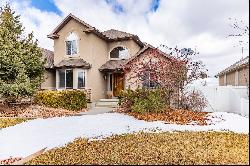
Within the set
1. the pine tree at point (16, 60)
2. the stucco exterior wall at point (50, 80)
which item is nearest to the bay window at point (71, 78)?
the stucco exterior wall at point (50, 80)

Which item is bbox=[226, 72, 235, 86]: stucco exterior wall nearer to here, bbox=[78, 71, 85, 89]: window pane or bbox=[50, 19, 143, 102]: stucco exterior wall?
bbox=[50, 19, 143, 102]: stucco exterior wall

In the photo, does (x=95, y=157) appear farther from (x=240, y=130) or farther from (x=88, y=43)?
(x=88, y=43)

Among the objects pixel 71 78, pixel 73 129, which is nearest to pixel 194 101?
→ pixel 73 129

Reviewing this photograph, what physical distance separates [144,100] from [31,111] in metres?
7.40

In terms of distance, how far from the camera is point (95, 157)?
872cm

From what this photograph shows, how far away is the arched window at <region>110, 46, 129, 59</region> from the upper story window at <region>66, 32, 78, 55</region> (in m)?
3.47

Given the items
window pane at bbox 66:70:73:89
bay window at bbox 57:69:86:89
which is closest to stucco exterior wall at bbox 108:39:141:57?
bay window at bbox 57:69:86:89

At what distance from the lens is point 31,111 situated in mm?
20969

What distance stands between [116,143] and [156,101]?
809 cm

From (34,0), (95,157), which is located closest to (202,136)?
(95,157)

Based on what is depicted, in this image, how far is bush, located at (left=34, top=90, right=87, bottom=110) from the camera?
23.0 metres

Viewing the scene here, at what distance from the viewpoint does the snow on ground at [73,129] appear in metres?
11.8

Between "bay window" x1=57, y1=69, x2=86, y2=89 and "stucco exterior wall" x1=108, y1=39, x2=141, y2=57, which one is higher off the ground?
"stucco exterior wall" x1=108, y1=39, x2=141, y2=57

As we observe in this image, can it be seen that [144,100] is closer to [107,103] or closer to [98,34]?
[107,103]
